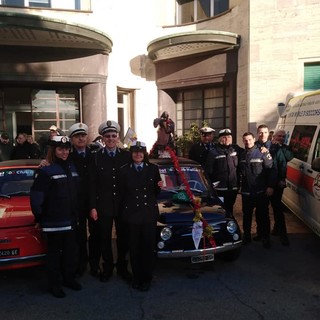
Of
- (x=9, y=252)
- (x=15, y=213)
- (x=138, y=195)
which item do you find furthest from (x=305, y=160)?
(x=9, y=252)

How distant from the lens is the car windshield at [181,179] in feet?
18.9

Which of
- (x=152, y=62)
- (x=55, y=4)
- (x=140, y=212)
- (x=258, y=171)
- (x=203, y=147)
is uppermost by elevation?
(x=55, y=4)

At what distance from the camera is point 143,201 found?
14.6ft

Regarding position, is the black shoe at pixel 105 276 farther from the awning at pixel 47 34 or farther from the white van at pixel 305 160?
the awning at pixel 47 34

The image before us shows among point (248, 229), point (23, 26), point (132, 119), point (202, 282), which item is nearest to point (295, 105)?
point (248, 229)

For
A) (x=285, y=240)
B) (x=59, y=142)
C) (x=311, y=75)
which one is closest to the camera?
(x=59, y=142)

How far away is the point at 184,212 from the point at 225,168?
149 cm

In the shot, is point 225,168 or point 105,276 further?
point 225,168

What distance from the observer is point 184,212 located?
16.5ft

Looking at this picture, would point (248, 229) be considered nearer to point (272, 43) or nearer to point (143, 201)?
point (143, 201)

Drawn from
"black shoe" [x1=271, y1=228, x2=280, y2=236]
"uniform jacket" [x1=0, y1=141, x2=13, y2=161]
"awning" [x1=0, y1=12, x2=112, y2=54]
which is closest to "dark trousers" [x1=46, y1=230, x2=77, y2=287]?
"black shoe" [x1=271, y1=228, x2=280, y2=236]

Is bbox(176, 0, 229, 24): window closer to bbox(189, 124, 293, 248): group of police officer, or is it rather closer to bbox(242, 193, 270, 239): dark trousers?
bbox(189, 124, 293, 248): group of police officer

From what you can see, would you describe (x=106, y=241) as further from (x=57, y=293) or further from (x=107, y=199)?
(x=57, y=293)

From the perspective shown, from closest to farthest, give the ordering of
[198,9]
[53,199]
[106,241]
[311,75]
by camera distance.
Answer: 1. [53,199]
2. [106,241]
3. [311,75]
4. [198,9]
